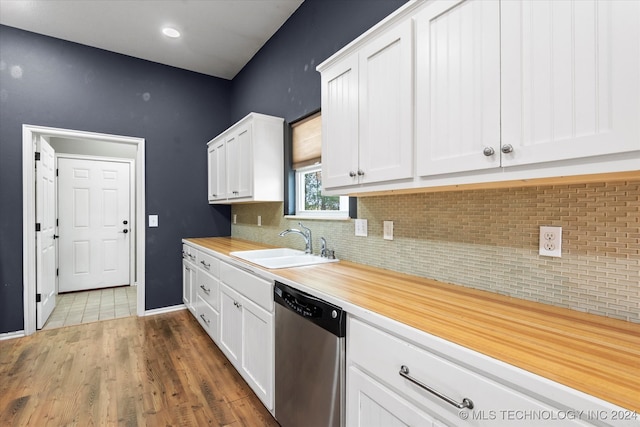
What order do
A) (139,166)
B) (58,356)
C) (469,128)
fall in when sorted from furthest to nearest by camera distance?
1. (139,166)
2. (58,356)
3. (469,128)

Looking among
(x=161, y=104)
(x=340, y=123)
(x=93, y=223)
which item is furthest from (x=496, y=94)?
(x=93, y=223)

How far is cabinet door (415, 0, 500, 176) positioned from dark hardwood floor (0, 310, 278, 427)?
174 centimetres

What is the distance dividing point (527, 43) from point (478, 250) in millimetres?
813

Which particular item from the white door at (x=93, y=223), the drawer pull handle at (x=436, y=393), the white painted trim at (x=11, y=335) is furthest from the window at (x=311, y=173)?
the white door at (x=93, y=223)

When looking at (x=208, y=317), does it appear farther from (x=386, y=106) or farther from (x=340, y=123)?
(x=386, y=106)

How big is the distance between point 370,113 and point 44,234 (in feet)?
12.0

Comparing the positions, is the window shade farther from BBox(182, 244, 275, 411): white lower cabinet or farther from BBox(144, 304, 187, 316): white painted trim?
BBox(144, 304, 187, 316): white painted trim

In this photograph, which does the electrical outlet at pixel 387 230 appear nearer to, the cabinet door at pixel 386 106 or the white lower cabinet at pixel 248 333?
the cabinet door at pixel 386 106

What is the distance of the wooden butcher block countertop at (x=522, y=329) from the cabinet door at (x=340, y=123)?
1.99 feet

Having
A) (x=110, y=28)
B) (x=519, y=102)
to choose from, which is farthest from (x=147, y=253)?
(x=519, y=102)

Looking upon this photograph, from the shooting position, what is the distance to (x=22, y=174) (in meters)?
3.03

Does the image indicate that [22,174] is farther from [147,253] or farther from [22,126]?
[147,253]

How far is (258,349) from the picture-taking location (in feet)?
6.15

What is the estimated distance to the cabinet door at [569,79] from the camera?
77cm
